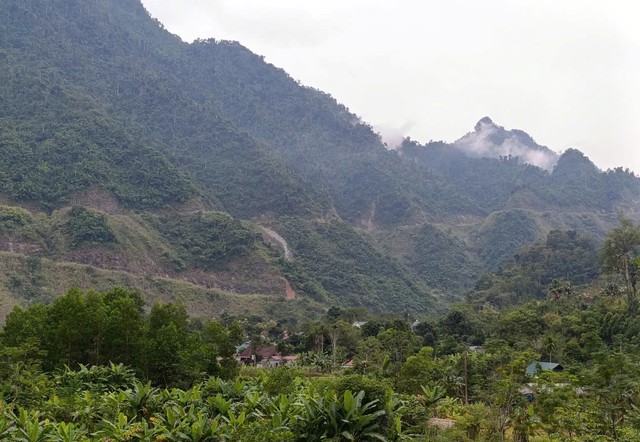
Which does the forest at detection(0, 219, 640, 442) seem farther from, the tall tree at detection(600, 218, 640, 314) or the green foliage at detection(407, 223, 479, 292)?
the green foliage at detection(407, 223, 479, 292)

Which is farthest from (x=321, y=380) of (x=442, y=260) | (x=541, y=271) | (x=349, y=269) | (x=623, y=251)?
(x=442, y=260)

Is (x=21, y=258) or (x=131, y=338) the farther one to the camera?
(x=21, y=258)

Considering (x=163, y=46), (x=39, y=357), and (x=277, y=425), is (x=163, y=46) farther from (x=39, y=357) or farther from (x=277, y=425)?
(x=277, y=425)

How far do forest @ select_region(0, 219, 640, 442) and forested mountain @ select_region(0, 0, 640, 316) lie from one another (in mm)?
31998

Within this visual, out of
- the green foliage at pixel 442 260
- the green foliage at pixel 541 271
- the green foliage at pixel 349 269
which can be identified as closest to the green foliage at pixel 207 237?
the green foliage at pixel 349 269

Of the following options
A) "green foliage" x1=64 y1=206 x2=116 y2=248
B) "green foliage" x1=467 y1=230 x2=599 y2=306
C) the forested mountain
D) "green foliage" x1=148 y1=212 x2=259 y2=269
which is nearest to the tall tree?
"green foliage" x1=467 y1=230 x2=599 y2=306

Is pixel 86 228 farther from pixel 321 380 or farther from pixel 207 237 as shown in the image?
pixel 321 380

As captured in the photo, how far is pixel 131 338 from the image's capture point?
2556 centimetres

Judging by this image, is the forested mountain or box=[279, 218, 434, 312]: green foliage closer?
the forested mountain

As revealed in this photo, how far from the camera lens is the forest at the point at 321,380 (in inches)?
501

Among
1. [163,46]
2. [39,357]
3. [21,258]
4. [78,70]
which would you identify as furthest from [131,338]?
[163,46]

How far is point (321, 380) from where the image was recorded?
2362cm

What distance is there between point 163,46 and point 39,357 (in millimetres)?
166237

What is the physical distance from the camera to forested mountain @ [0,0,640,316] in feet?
248
